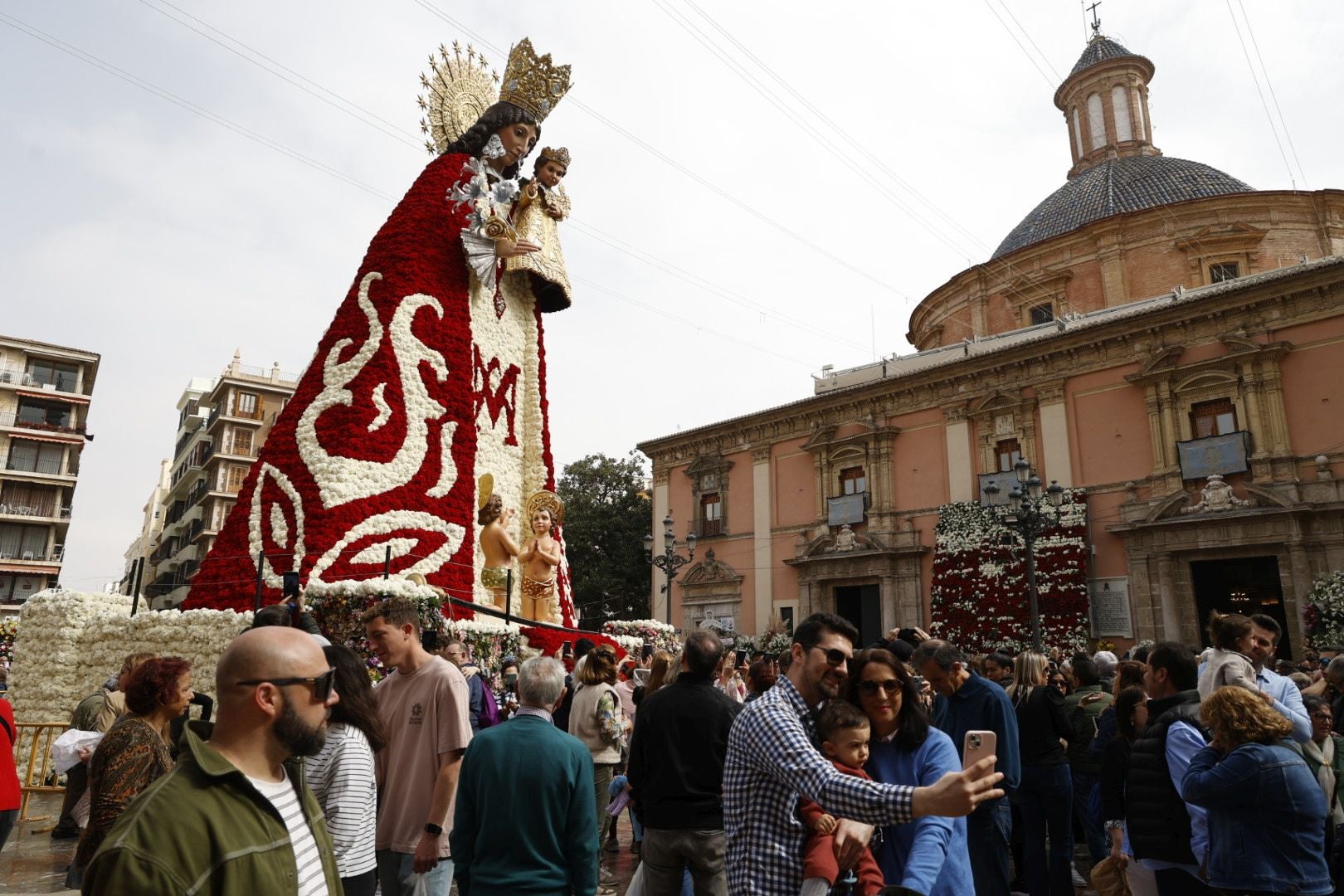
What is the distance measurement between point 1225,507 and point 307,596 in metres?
18.2

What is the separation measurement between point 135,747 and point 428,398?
312 inches

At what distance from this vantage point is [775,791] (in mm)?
2676

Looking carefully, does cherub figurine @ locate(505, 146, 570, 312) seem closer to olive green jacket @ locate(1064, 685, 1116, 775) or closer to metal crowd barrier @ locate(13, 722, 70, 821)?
metal crowd barrier @ locate(13, 722, 70, 821)

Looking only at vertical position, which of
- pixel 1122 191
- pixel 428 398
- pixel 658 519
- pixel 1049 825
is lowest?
pixel 1049 825

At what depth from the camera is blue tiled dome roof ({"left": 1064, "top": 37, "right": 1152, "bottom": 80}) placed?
2941cm

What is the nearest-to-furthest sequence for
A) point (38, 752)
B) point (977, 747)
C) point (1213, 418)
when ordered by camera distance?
point (977, 747)
point (38, 752)
point (1213, 418)

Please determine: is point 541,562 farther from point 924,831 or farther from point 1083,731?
point 924,831

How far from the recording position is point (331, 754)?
304 cm

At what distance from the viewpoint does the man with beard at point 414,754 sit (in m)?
3.63

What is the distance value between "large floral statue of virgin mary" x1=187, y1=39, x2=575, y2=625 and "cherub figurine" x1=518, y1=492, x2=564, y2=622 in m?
0.29

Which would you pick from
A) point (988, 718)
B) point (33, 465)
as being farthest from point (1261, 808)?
point (33, 465)

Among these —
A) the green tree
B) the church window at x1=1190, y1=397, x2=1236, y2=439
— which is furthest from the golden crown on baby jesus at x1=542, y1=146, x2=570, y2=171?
the green tree

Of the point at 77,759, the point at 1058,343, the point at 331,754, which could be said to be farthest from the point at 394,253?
the point at 1058,343

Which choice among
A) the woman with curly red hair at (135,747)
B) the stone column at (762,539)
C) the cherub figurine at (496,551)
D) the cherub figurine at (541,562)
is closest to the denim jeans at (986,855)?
the woman with curly red hair at (135,747)
